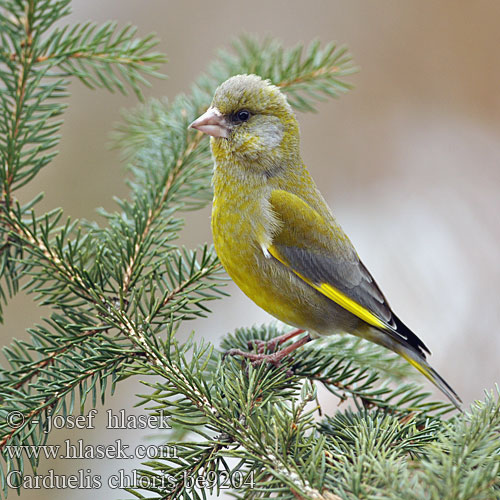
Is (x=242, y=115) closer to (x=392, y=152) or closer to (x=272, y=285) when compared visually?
(x=272, y=285)

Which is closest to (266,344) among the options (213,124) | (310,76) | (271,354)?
(271,354)

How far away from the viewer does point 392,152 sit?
4.65m

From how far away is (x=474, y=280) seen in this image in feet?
11.9

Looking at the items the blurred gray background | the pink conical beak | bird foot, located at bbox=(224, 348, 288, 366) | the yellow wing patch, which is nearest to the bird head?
the pink conical beak

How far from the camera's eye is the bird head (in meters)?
2.25

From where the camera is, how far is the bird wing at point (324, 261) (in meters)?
2.23

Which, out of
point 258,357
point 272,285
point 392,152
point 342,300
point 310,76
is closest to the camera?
point 258,357

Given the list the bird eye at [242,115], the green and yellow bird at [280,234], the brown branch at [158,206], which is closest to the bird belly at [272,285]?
the green and yellow bird at [280,234]

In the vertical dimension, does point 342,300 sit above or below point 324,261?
below

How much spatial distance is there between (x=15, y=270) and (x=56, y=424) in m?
0.54

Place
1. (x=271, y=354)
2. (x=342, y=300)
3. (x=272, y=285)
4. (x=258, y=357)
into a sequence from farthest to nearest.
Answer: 1. (x=342, y=300)
2. (x=272, y=285)
3. (x=271, y=354)
4. (x=258, y=357)

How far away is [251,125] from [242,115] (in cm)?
6

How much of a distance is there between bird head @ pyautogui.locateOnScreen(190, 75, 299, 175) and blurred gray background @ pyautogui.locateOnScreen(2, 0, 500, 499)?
4.51 ft

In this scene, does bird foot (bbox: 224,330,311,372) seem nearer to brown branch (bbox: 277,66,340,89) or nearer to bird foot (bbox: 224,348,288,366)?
bird foot (bbox: 224,348,288,366)
